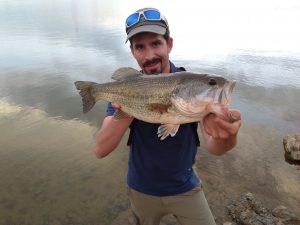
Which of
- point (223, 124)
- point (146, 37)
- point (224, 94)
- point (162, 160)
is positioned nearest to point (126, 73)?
point (146, 37)

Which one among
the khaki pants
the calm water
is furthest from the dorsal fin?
the calm water

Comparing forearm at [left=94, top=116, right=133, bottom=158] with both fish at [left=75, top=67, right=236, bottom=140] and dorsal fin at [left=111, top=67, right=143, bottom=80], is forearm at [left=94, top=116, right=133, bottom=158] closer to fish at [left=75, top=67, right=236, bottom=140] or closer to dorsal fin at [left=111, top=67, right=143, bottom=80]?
Result: fish at [left=75, top=67, right=236, bottom=140]

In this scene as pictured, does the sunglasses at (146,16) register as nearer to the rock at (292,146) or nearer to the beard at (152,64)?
the beard at (152,64)

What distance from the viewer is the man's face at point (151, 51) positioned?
12.8ft

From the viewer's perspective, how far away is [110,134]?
3939 millimetres

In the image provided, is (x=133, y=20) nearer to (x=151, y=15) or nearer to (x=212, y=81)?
(x=151, y=15)

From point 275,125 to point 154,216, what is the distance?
27.3ft

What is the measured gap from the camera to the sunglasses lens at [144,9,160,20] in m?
3.93

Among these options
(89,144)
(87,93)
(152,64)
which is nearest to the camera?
(152,64)

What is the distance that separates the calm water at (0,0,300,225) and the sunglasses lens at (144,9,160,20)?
4.39m

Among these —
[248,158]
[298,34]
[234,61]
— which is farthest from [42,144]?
[298,34]

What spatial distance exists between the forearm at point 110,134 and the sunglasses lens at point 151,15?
127cm

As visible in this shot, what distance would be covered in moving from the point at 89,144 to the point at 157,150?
593cm

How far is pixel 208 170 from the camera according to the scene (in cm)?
841
